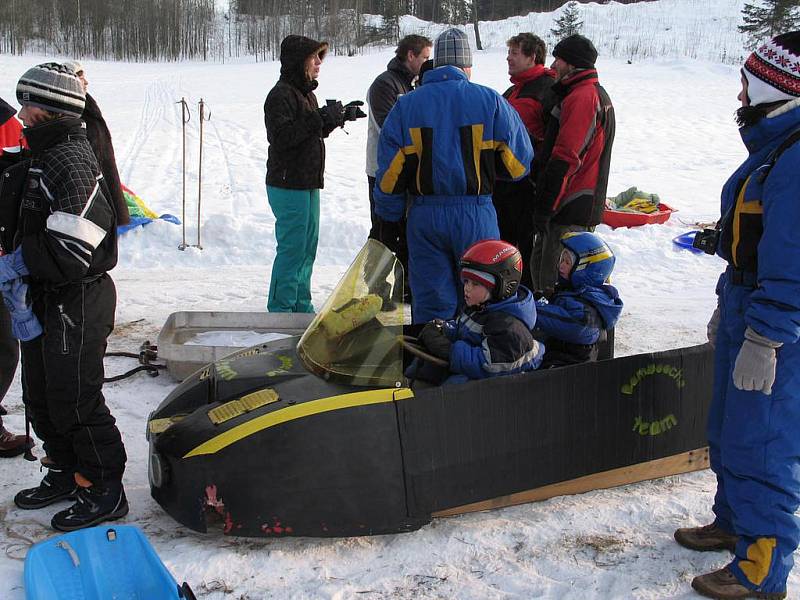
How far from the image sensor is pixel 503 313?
11.0ft

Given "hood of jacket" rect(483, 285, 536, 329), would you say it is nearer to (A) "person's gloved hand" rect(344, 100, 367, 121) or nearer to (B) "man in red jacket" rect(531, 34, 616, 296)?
(B) "man in red jacket" rect(531, 34, 616, 296)

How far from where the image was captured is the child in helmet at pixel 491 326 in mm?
3275

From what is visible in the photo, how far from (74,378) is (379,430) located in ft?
3.92

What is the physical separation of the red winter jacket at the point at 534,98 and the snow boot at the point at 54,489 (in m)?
3.57

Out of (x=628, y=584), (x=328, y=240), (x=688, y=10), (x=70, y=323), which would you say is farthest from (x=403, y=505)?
(x=688, y=10)

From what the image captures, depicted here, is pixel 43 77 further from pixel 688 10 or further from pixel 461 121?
pixel 688 10

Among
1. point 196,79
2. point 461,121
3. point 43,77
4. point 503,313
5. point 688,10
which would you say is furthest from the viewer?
point 688,10

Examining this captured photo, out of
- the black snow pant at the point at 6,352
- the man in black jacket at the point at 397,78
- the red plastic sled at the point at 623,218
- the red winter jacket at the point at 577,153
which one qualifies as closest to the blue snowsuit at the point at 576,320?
the red winter jacket at the point at 577,153

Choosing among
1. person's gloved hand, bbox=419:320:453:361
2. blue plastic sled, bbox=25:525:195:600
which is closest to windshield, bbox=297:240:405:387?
person's gloved hand, bbox=419:320:453:361

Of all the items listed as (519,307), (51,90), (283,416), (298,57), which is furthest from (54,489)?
(298,57)

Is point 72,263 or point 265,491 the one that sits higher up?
point 72,263

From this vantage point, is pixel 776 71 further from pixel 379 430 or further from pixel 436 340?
pixel 379 430

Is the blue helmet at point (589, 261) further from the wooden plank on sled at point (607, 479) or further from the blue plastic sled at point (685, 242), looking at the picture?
the blue plastic sled at point (685, 242)

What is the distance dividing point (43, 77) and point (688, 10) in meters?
47.6
